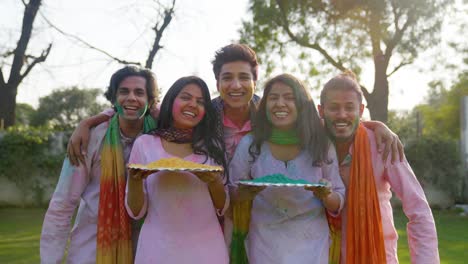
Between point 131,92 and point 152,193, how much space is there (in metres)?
0.76

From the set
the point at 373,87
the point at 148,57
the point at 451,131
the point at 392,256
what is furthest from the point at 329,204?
the point at 451,131

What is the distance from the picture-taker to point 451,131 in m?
32.2

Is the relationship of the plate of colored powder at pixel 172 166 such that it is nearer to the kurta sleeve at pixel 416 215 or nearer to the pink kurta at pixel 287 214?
the pink kurta at pixel 287 214

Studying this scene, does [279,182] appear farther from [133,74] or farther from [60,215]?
[60,215]

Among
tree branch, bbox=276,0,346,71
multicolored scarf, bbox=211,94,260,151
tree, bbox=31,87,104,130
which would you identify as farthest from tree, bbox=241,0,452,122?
tree, bbox=31,87,104,130

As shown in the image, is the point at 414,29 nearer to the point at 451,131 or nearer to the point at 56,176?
the point at 56,176

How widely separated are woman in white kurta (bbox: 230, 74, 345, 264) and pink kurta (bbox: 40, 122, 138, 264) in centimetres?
85

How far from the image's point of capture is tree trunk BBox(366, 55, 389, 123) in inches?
717

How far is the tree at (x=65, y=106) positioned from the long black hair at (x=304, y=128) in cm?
4188

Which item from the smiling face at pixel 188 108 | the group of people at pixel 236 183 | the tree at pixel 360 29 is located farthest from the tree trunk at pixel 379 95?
the smiling face at pixel 188 108

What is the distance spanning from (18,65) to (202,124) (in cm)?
1685

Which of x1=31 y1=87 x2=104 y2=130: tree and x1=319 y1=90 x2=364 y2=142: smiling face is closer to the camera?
x1=319 y1=90 x2=364 y2=142: smiling face

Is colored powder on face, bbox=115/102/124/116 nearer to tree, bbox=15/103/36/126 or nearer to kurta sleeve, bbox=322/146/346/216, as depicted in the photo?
kurta sleeve, bbox=322/146/346/216

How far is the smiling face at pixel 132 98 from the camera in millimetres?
3312
